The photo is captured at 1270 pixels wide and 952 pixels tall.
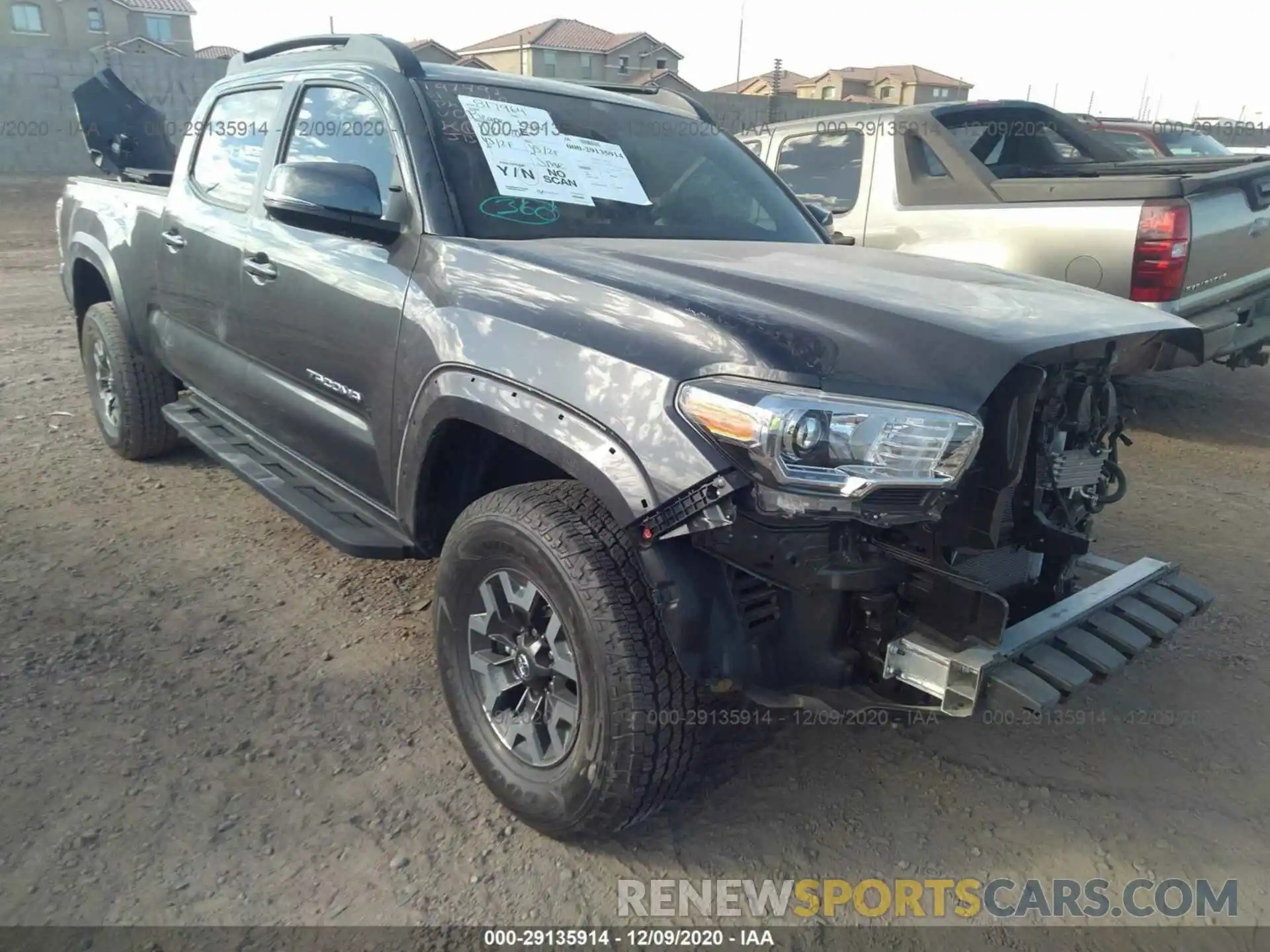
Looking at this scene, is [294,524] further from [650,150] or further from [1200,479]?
[1200,479]

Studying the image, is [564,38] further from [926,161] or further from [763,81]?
[926,161]

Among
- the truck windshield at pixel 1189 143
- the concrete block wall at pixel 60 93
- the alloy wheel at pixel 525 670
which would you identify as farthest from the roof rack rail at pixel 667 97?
the concrete block wall at pixel 60 93

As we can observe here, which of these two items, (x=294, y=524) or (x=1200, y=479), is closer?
(x=294, y=524)

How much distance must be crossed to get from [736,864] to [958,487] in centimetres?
110

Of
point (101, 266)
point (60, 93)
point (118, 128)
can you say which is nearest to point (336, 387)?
point (101, 266)

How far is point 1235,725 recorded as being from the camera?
299 centimetres

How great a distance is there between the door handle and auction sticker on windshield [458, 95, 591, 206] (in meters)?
0.93

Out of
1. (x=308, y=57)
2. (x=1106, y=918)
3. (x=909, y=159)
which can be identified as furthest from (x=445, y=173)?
(x=909, y=159)

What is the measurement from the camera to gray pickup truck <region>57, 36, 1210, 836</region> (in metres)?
1.96

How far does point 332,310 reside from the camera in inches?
118

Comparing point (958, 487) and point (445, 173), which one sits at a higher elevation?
point (445, 173)

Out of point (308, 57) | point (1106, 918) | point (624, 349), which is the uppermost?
point (308, 57)

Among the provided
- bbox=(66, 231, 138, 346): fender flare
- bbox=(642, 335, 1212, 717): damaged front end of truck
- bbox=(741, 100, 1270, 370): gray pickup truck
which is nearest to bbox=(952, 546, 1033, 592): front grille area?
bbox=(642, 335, 1212, 717): damaged front end of truck

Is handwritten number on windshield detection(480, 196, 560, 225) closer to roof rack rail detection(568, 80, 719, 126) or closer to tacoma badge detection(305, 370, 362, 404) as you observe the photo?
tacoma badge detection(305, 370, 362, 404)
